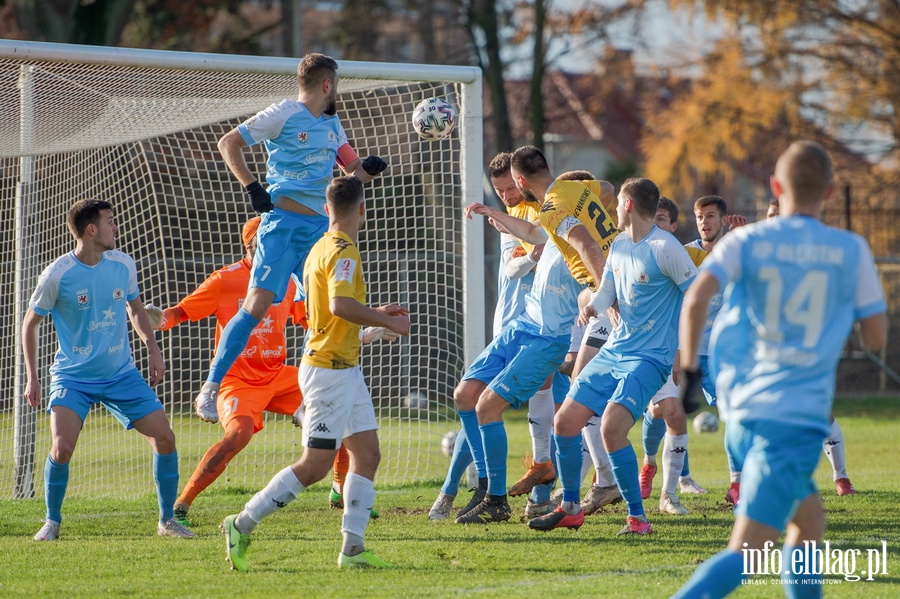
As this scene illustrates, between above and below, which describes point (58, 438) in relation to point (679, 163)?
below

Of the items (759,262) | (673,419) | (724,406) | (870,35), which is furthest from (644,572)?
(870,35)

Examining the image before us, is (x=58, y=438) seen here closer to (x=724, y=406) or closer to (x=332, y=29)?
(x=724, y=406)

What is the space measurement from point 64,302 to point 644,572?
3.95 m

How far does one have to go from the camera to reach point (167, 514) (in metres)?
6.70

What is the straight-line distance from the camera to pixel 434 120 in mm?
7551

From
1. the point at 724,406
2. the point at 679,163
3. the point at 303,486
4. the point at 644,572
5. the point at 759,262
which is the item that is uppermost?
the point at 679,163

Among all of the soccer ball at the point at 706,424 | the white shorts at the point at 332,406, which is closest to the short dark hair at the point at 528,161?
the white shorts at the point at 332,406

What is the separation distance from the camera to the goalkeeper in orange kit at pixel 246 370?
734cm

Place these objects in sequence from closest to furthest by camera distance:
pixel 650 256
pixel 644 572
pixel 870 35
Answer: pixel 644 572 < pixel 650 256 < pixel 870 35

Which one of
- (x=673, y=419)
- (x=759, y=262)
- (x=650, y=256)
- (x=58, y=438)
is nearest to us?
(x=759, y=262)

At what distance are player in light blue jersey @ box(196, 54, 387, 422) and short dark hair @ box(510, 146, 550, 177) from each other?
100 cm

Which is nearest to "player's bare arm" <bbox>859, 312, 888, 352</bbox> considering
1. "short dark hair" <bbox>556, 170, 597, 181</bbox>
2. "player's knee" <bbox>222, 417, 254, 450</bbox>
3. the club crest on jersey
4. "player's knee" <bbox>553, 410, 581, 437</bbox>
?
"player's knee" <bbox>553, 410, 581, 437</bbox>

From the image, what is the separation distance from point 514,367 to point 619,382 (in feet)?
2.96

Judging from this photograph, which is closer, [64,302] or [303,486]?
[303,486]
